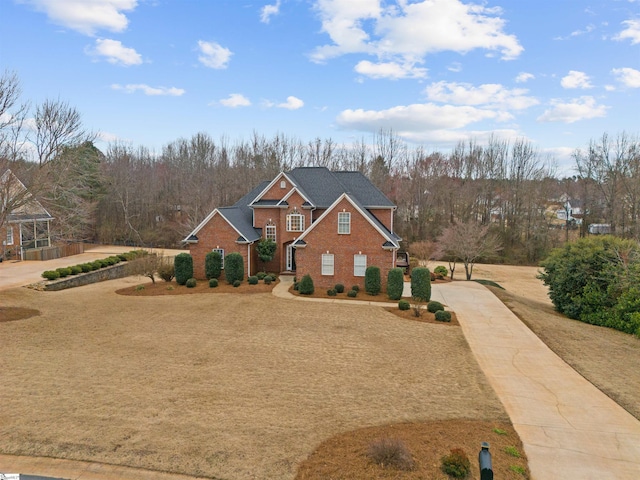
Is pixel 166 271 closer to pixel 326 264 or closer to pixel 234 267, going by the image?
pixel 234 267

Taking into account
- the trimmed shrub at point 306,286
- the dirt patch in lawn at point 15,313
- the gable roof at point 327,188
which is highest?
the gable roof at point 327,188

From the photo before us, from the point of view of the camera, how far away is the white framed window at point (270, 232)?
30.6 m

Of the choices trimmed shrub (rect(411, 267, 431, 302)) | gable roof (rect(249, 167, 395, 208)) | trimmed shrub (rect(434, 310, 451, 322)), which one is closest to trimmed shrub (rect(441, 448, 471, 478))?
trimmed shrub (rect(434, 310, 451, 322))

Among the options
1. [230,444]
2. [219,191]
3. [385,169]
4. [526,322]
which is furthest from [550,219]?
[230,444]

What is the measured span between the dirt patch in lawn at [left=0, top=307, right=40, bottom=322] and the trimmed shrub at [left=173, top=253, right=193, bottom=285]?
8.65 m

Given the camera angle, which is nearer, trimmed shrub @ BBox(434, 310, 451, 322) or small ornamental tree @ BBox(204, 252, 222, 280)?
trimmed shrub @ BBox(434, 310, 451, 322)

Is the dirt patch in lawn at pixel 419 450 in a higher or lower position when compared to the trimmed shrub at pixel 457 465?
lower

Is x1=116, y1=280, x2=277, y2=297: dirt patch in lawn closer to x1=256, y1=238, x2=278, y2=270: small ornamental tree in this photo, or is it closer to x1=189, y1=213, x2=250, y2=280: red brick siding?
x1=189, y1=213, x2=250, y2=280: red brick siding

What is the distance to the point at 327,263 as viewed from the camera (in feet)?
85.5

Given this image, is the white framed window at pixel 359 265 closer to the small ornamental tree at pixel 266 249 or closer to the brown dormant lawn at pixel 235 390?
the brown dormant lawn at pixel 235 390

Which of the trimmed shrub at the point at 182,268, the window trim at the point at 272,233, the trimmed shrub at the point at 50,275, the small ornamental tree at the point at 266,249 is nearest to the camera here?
the trimmed shrub at the point at 182,268

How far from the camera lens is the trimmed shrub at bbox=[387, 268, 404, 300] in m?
23.3

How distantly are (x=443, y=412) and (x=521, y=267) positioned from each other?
4363cm

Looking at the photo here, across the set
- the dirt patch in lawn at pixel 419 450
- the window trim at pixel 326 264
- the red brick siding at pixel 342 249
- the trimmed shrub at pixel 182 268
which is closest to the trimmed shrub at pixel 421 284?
the red brick siding at pixel 342 249
